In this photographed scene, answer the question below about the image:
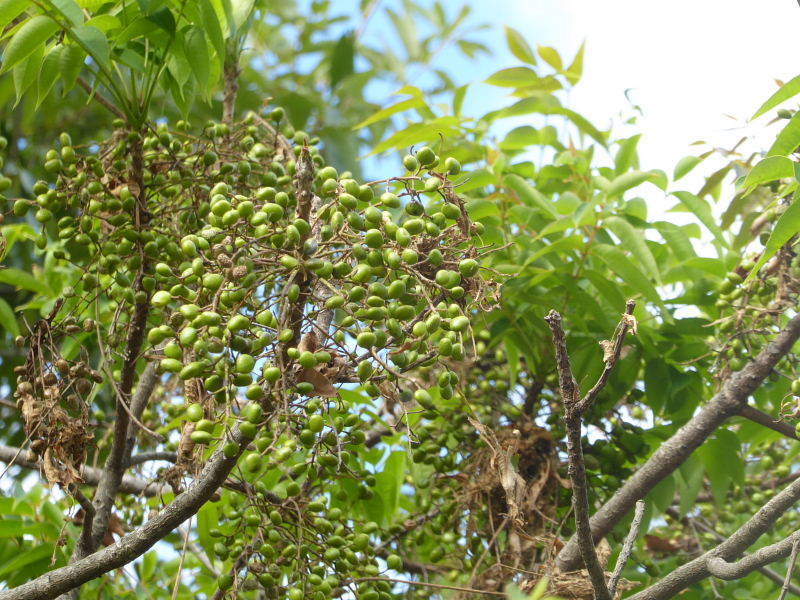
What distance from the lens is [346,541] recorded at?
1908mm

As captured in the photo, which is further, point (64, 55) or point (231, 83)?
point (231, 83)

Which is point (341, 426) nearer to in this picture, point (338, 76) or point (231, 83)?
point (231, 83)

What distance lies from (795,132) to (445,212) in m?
0.98

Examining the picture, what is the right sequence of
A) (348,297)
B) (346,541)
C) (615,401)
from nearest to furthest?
(348,297)
(346,541)
(615,401)

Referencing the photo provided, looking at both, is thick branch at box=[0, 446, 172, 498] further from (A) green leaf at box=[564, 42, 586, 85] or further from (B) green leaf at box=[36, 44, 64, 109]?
(A) green leaf at box=[564, 42, 586, 85]

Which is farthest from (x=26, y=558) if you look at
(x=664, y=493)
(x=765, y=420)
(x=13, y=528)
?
(x=765, y=420)

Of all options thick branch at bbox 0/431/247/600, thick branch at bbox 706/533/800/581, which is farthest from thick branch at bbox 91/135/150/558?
thick branch at bbox 706/533/800/581

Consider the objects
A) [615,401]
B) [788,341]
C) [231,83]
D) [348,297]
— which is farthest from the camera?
[231,83]

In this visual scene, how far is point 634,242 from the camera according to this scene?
233cm

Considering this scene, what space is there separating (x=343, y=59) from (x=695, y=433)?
118 inches

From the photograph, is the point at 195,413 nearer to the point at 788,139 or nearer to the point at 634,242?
the point at 634,242

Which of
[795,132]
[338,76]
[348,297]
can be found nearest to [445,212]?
[348,297]

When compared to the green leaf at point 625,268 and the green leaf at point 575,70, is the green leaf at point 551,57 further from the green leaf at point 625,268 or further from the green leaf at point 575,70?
the green leaf at point 625,268

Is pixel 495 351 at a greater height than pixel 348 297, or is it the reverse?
pixel 495 351
